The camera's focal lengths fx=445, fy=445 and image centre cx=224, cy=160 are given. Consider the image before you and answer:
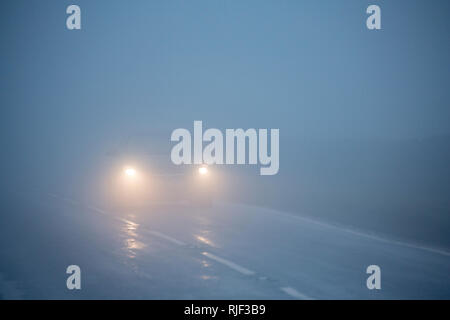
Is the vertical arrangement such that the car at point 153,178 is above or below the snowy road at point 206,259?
above

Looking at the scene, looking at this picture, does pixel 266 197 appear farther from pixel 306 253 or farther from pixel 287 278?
pixel 287 278

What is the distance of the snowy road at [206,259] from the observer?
548cm

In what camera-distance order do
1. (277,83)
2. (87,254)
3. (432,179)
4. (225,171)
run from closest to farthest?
(87,254) → (432,179) → (225,171) → (277,83)

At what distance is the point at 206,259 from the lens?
6.95m

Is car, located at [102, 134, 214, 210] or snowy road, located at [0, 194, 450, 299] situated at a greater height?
car, located at [102, 134, 214, 210]

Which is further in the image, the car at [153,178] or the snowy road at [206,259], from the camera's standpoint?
the car at [153,178]

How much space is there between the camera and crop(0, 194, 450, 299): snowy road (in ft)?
18.0

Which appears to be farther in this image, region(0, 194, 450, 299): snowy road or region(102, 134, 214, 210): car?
region(102, 134, 214, 210): car

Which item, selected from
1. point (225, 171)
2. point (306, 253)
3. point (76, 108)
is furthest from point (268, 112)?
point (306, 253)

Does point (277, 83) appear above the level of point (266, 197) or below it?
above

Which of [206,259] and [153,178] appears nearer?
[206,259]

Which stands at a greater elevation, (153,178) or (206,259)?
(153,178)

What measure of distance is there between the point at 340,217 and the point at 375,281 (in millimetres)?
6312
